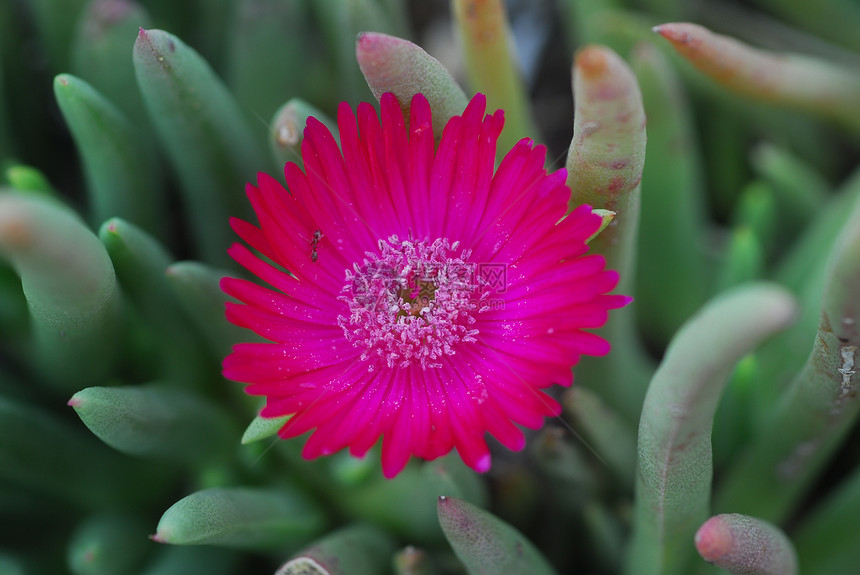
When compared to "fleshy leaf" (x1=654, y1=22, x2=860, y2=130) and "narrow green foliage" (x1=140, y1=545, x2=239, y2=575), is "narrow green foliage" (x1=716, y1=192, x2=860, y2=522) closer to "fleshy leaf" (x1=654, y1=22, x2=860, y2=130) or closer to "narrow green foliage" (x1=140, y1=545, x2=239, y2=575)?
"fleshy leaf" (x1=654, y1=22, x2=860, y2=130)

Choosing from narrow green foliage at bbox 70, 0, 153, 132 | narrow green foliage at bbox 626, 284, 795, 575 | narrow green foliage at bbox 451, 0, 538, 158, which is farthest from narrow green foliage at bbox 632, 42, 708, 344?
A: narrow green foliage at bbox 70, 0, 153, 132

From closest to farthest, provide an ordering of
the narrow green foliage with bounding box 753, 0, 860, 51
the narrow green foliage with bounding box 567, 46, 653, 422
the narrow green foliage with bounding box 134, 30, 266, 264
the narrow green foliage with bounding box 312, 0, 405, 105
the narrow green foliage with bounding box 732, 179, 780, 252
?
1. the narrow green foliage with bounding box 567, 46, 653, 422
2. the narrow green foliage with bounding box 134, 30, 266, 264
3. the narrow green foliage with bounding box 312, 0, 405, 105
4. the narrow green foliage with bounding box 732, 179, 780, 252
5. the narrow green foliage with bounding box 753, 0, 860, 51

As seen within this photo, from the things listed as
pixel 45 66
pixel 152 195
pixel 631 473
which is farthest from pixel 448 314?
pixel 45 66

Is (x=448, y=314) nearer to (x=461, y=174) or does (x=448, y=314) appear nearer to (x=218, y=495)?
(x=461, y=174)

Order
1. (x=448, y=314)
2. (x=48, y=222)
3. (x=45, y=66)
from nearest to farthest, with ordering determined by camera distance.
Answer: (x=48, y=222) < (x=448, y=314) < (x=45, y=66)

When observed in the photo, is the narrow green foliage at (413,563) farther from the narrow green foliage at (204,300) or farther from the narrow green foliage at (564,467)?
the narrow green foliage at (204,300)

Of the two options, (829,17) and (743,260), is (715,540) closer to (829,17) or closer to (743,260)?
(743,260)
